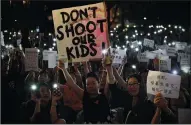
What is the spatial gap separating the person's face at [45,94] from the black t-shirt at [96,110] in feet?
2.18

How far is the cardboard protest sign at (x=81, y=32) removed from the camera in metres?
6.88

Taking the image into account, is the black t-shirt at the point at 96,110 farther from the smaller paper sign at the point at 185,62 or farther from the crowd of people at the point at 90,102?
the smaller paper sign at the point at 185,62

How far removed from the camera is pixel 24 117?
6.77 m

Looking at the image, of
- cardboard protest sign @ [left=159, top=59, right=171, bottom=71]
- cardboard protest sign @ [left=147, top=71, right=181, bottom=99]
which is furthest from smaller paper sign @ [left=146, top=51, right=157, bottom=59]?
cardboard protest sign @ [left=147, top=71, right=181, bottom=99]

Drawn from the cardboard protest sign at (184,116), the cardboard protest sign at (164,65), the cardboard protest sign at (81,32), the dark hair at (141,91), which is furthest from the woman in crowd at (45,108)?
the cardboard protest sign at (164,65)

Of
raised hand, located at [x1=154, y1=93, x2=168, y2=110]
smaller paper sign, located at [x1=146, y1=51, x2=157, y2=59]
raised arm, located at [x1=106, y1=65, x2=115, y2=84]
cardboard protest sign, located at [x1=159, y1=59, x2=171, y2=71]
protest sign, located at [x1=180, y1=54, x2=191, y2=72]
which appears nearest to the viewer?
raised hand, located at [x1=154, y1=93, x2=168, y2=110]

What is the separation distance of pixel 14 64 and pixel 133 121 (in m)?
3.96

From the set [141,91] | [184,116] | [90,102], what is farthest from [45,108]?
[184,116]

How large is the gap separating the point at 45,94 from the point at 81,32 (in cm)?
129

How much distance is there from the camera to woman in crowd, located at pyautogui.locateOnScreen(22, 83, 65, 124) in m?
6.23

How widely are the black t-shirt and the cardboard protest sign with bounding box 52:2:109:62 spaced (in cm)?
108

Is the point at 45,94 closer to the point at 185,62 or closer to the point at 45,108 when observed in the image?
the point at 45,108

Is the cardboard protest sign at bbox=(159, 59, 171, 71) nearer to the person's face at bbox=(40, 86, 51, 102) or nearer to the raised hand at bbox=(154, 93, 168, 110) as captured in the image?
the raised hand at bbox=(154, 93, 168, 110)

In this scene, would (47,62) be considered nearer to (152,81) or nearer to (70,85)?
(70,85)
